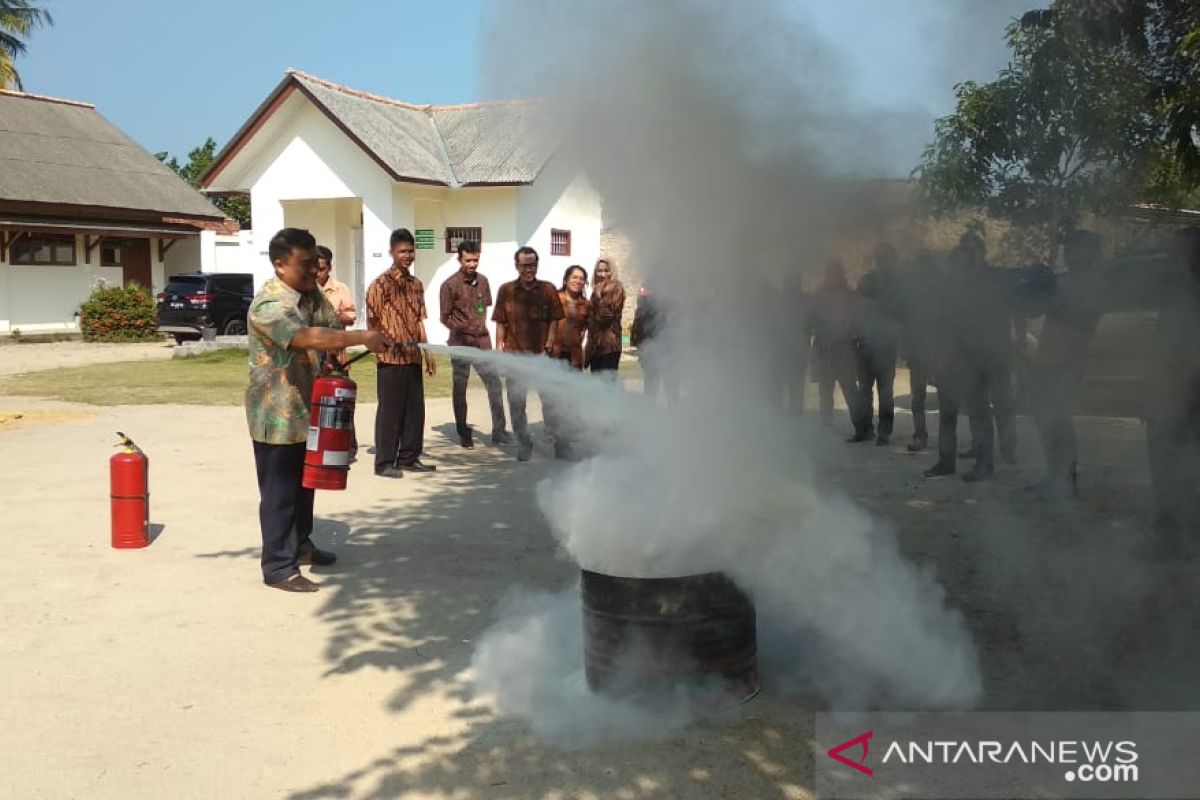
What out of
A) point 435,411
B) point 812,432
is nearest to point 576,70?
point 812,432

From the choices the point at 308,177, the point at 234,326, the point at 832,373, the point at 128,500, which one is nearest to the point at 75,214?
the point at 234,326

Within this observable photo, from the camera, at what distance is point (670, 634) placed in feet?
12.4

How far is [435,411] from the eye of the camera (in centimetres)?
1337

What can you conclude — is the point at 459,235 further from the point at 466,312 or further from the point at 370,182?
the point at 466,312

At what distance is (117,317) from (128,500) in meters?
24.8

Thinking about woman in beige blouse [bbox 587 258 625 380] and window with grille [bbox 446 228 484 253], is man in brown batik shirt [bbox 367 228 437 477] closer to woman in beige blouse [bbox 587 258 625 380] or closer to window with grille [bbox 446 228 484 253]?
woman in beige blouse [bbox 587 258 625 380]

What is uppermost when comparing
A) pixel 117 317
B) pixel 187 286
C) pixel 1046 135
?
pixel 1046 135

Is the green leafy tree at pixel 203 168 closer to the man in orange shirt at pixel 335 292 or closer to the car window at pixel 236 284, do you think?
the car window at pixel 236 284

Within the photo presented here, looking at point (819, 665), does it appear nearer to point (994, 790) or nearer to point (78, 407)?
point (994, 790)

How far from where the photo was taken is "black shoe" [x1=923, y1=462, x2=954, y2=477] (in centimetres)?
830

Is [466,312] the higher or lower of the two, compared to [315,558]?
higher

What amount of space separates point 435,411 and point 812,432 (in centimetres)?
859

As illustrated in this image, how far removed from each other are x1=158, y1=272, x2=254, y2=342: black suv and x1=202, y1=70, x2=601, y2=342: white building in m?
2.28

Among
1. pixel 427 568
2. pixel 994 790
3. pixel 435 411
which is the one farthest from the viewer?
pixel 435 411
